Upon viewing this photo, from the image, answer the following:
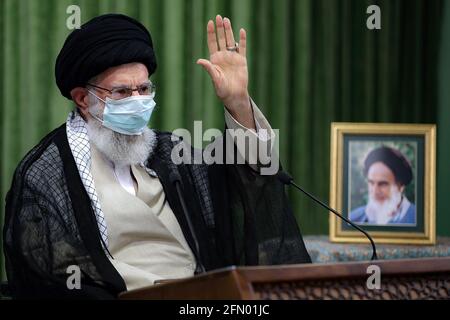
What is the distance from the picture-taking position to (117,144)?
9.17 feet

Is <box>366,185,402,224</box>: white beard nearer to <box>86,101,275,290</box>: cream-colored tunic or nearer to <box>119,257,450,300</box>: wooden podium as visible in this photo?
<box>86,101,275,290</box>: cream-colored tunic

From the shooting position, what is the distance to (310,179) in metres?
4.38

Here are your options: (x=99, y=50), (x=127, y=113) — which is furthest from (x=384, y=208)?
(x=99, y=50)

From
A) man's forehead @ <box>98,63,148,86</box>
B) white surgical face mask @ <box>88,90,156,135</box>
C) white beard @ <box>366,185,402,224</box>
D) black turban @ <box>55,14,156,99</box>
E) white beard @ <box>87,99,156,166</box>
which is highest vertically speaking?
black turban @ <box>55,14,156,99</box>

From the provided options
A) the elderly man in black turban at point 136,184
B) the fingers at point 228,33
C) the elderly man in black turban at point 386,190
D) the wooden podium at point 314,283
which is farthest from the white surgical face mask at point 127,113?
the elderly man in black turban at point 386,190

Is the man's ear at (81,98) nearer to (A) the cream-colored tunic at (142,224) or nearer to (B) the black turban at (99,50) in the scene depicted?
(B) the black turban at (99,50)

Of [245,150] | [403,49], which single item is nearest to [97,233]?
[245,150]

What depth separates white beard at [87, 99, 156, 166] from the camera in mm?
2783

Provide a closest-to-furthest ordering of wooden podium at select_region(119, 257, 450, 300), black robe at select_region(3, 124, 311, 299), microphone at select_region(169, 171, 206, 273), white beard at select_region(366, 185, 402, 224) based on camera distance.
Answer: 1. wooden podium at select_region(119, 257, 450, 300)
2. black robe at select_region(3, 124, 311, 299)
3. microphone at select_region(169, 171, 206, 273)
4. white beard at select_region(366, 185, 402, 224)

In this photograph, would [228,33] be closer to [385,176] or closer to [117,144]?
[117,144]

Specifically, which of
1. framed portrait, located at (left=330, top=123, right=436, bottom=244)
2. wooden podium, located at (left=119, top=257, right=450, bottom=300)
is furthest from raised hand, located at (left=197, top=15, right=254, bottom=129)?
framed portrait, located at (left=330, top=123, right=436, bottom=244)

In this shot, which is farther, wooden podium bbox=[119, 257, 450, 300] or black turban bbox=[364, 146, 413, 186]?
black turban bbox=[364, 146, 413, 186]

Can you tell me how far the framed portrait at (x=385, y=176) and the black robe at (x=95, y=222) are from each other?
1.21m
